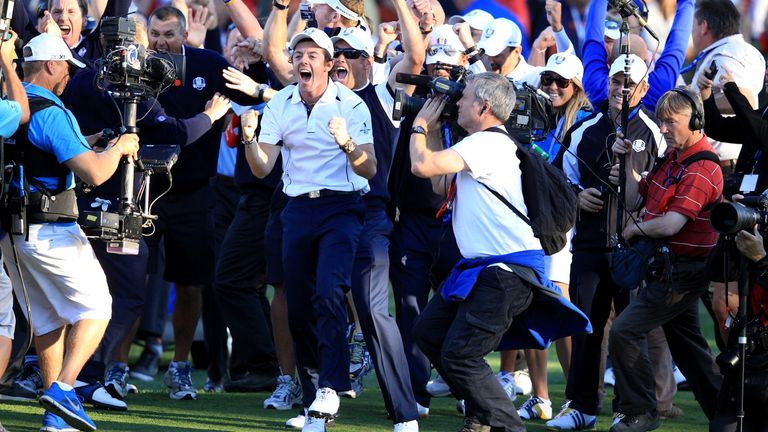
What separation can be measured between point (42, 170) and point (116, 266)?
147 cm

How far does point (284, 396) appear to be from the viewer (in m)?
8.58

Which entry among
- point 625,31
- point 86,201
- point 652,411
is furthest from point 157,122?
point 652,411

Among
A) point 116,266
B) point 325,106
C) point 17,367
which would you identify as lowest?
point 17,367

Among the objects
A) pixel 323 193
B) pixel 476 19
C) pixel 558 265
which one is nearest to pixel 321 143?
pixel 323 193

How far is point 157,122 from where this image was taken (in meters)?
8.58

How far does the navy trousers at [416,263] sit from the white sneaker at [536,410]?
2.21ft

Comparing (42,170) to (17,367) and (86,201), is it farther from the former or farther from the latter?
(17,367)

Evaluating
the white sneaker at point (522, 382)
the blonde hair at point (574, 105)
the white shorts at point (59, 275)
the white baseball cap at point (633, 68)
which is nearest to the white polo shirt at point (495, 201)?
the white baseball cap at point (633, 68)

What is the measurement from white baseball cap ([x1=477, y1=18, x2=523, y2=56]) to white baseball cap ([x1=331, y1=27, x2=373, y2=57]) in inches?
52.1

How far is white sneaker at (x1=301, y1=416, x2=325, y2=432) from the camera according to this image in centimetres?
731

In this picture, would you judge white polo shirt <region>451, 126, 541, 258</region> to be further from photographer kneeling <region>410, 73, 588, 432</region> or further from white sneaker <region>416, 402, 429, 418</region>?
white sneaker <region>416, 402, 429, 418</region>

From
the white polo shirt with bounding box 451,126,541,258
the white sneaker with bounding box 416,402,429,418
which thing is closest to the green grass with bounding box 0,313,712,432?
the white sneaker with bounding box 416,402,429,418

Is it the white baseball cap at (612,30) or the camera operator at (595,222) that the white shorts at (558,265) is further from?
the white baseball cap at (612,30)

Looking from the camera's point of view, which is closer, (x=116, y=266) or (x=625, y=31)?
(x=625, y=31)
